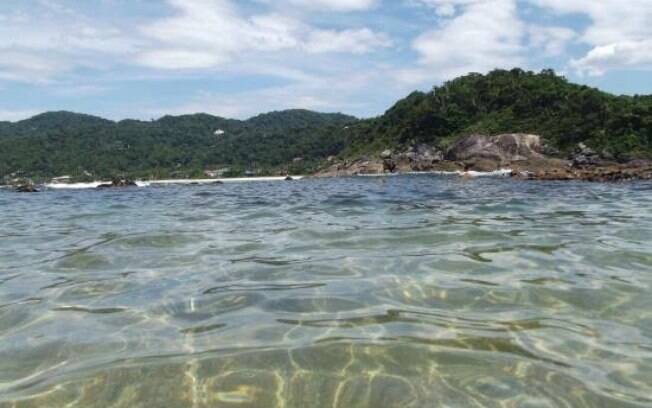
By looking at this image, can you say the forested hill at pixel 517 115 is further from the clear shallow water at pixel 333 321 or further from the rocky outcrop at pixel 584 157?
the clear shallow water at pixel 333 321

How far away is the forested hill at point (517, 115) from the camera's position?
197 ft

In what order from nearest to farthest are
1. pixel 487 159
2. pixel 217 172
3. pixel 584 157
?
pixel 584 157, pixel 487 159, pixel 217 172

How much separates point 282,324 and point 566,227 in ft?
25.9

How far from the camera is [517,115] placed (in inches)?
3076

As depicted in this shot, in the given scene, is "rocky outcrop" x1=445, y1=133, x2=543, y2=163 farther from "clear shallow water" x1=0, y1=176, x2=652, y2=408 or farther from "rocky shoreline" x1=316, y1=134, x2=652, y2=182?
"clear shallow water" x1=0, y1=176, x2=652, y2=408

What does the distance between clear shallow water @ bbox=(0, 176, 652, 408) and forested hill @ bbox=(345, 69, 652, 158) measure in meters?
52.7

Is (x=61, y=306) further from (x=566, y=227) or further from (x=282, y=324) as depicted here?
(x=566, y=227)

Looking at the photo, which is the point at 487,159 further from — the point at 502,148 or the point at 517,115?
the point at 517,115

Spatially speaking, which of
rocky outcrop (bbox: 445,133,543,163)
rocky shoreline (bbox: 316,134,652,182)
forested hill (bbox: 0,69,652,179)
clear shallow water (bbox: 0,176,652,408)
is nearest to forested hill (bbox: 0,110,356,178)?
forested hill (bbox: 0,69,652,179)

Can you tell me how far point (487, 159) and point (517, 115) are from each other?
63.0ft

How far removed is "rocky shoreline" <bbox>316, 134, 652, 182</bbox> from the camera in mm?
55344

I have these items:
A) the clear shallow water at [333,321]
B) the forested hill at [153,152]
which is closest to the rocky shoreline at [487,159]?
the forested hill at [153,152]

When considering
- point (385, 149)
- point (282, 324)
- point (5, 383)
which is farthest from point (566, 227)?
point (385, 149)

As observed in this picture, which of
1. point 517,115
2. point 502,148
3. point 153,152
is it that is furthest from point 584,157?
point 153,152
